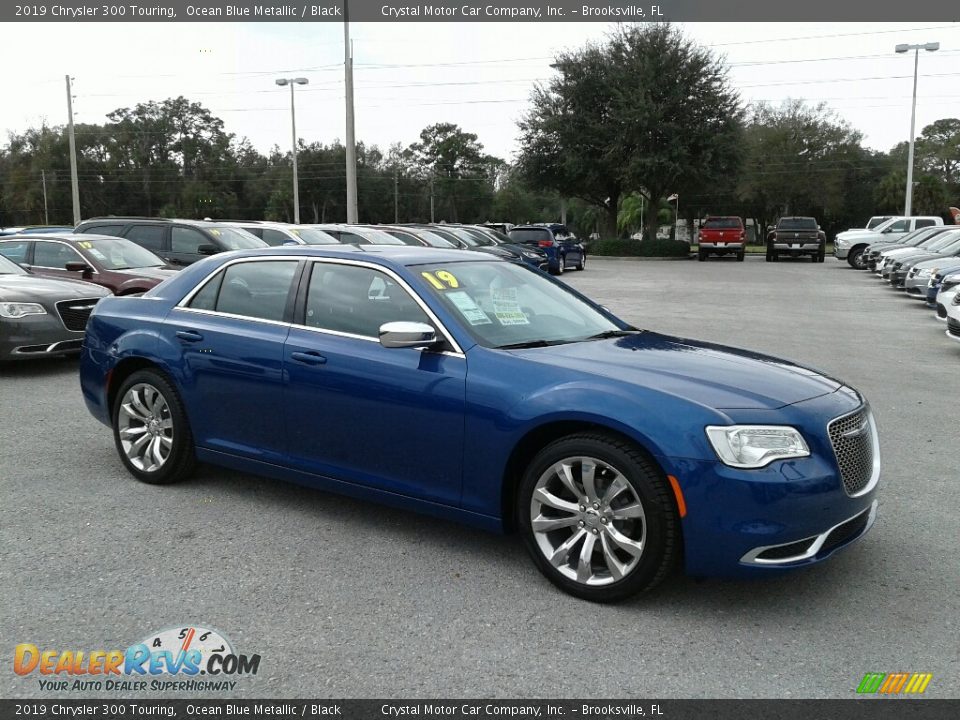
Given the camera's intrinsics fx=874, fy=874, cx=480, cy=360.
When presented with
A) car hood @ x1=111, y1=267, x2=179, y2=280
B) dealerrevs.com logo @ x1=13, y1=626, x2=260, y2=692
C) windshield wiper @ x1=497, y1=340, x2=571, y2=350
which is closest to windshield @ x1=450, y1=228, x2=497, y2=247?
car hood @ x1=111, y1=267, x2=179, y2=280

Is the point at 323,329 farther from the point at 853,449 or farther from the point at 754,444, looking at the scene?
the point at 853,449

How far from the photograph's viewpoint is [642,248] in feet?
143

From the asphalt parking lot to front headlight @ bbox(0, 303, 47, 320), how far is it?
384 cm

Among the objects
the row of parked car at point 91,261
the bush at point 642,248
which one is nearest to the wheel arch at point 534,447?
the row of parked car at point 91,261

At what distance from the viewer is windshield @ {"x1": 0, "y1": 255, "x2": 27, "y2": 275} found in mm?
10883

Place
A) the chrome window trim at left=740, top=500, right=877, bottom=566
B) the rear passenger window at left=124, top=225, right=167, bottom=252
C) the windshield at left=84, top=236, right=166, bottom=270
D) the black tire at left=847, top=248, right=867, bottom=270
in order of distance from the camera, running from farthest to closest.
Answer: the black tire at left=847, top=248, right=867, bottom=270 → the rear passenger window at left=124, top=225, right=167, bottom=252 → the windshield at left=84, top=236, right=166, bottom=270 → the chrome window trim at left=740, top=500, right=877, bottom=566

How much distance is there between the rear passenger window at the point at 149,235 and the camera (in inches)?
576

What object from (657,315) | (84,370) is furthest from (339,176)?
(84,370)

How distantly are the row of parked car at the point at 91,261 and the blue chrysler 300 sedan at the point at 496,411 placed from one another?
4.26 feet

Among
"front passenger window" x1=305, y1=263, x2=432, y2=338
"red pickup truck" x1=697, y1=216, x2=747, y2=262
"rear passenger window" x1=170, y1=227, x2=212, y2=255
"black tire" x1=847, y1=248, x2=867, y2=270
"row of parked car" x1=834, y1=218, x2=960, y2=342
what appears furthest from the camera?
"red pickup truck" x1=697, y1=216, x2=747, y2=262

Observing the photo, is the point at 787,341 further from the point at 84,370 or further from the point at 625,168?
the point at 625,168

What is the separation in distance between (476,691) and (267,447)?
7.51ft

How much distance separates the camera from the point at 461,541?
468 centimetres

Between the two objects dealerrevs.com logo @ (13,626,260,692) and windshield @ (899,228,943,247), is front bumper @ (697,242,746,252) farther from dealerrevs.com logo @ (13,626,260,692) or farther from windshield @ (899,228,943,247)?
dealerrevs.com logo @ (13,626,260,692)
